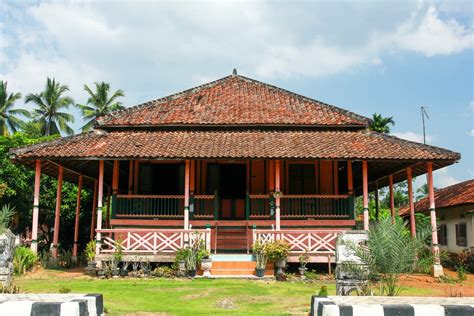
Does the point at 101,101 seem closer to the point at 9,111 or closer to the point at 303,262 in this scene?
the point at 9,111

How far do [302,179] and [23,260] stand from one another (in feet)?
32.9

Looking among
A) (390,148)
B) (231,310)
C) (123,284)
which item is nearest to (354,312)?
(231,310)

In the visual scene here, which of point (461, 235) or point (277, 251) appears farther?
point (461, 235)

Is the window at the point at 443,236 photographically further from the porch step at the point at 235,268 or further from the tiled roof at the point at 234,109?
the porch step at the point at 235,268

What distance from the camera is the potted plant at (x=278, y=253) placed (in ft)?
46.5

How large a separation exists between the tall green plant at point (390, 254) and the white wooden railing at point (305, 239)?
7.35 m

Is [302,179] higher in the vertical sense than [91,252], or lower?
higher

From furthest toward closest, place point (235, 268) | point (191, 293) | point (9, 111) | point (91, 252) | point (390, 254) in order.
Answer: point (9, 111) → point (91, 252) → point (235, 268) → point (191, 293) → point (390, 254)

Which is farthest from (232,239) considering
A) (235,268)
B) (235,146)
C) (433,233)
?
(433,233)

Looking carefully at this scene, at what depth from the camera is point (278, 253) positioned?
14.2 metres

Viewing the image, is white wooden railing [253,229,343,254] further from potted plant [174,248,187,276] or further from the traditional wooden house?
potted plant [174,248,187,276]

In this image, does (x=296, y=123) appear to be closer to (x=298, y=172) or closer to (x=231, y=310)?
(x=298, y=172)

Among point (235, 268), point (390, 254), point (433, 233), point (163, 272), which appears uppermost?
point (433, 233)

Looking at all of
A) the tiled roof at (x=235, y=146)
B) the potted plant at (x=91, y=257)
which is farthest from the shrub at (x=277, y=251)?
the potted plant at (x=91, y=257)
